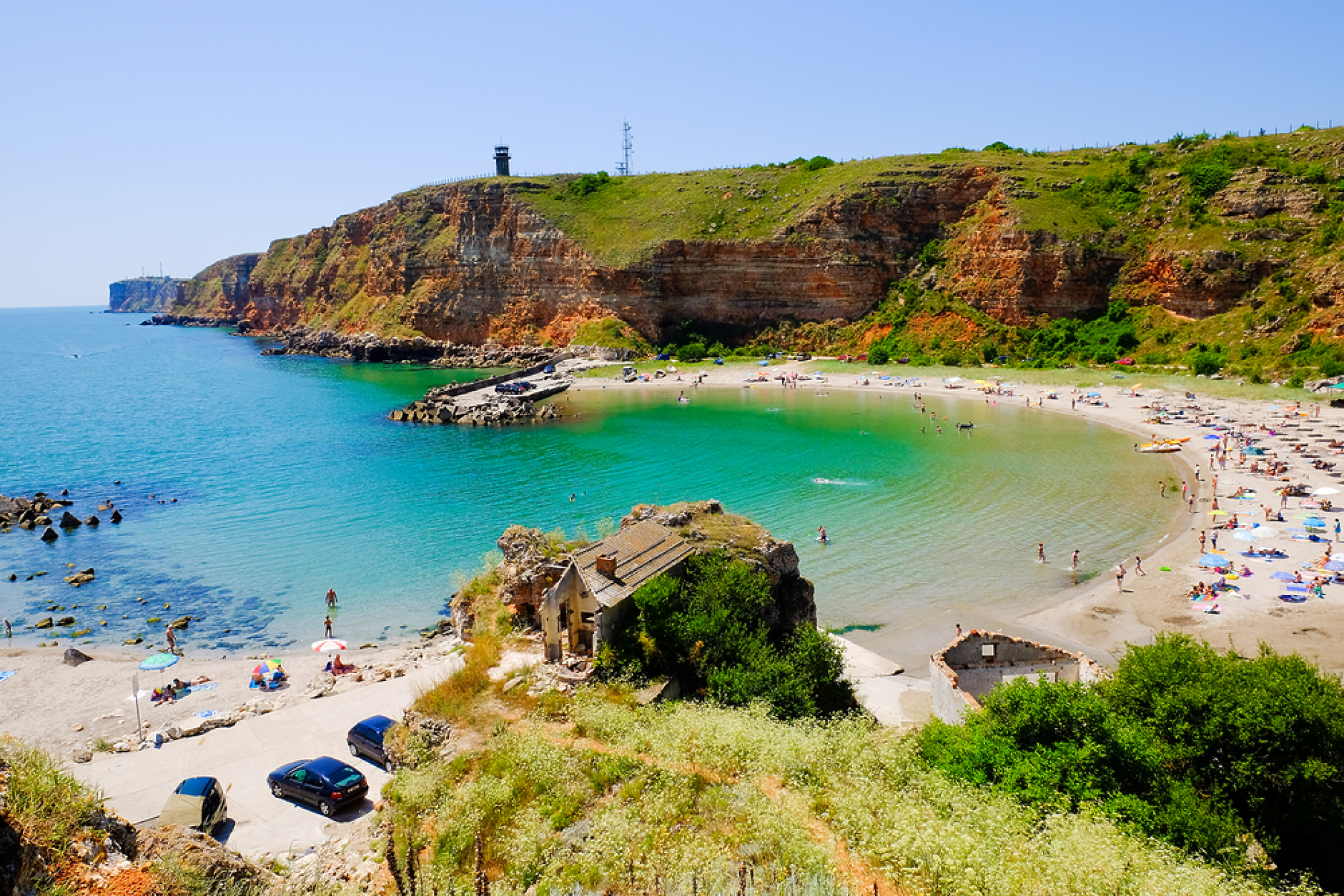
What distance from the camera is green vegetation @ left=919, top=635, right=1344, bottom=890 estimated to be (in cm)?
1199

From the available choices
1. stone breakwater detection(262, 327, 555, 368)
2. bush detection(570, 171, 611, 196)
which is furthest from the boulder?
bush detection(570, 171, 611, 196)

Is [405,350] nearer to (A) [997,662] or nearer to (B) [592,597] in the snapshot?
(B) [592,597]

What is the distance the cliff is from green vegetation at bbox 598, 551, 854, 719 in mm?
78330

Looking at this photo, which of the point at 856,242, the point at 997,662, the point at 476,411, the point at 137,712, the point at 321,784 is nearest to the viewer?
the point at 321,784

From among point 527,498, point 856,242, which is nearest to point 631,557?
point 527,498

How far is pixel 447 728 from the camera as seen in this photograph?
14195 millimetres

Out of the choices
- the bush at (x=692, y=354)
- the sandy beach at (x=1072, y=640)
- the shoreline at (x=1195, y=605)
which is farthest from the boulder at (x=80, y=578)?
the bush at (x=692, y=354)

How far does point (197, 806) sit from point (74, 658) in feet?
55.0

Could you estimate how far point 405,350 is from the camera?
122 m

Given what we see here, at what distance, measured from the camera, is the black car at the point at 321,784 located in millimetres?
16156

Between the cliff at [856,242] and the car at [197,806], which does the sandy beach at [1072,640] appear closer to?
the car at [197,806]

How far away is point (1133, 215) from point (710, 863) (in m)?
99.4

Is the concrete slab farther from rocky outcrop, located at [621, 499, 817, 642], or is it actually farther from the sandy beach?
rocky outcrop, located at [621, 499, 817, 642]

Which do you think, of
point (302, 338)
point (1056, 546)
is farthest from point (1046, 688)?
point (302, 338)
